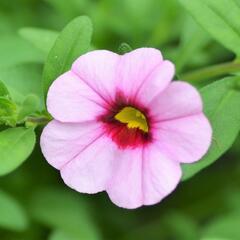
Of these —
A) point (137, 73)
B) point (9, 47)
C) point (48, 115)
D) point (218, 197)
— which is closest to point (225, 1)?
point (137, 73)

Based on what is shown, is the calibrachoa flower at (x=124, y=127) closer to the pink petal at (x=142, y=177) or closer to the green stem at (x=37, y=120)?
the pink petal at (x=142, y=177)

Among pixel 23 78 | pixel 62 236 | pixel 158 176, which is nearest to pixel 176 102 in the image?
pixel 158 176

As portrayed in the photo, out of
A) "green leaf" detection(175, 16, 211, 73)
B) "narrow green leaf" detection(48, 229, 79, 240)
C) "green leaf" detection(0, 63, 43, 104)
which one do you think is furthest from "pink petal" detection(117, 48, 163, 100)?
"narrow green leaf" detection(48, 229, 79, 240)

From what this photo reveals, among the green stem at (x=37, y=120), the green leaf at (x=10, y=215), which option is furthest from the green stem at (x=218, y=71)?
the green leaf at (x=10, y=215)

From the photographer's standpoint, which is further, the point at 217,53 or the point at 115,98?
the point at 217,53

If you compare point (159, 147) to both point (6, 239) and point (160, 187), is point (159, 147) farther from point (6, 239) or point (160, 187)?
point (6, 239)
